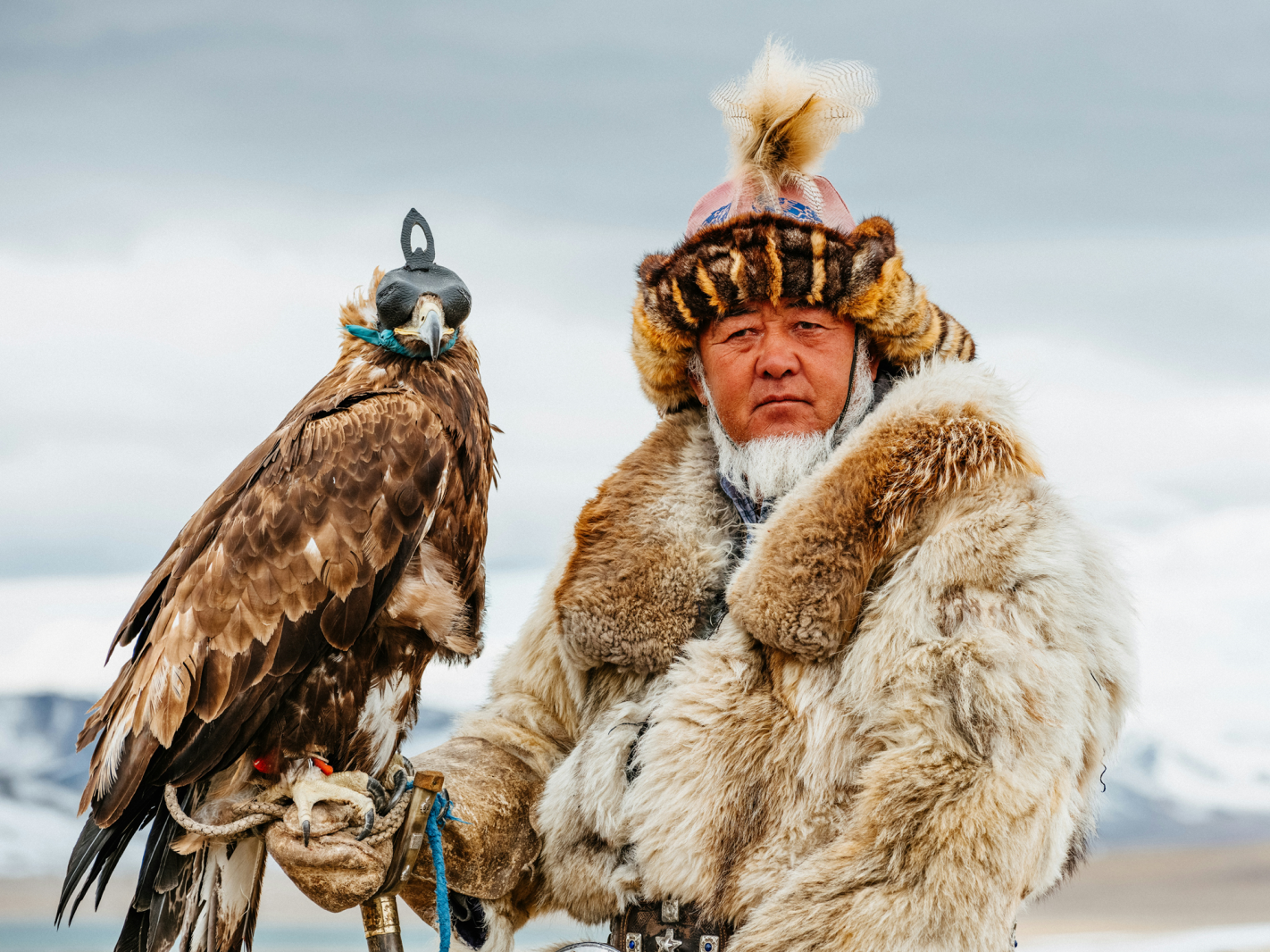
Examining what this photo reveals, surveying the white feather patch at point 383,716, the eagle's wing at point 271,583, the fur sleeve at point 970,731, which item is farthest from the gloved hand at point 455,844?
the fur sleeve at point 970,731

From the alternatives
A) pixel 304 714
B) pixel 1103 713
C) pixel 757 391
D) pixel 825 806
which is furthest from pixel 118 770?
pixel 1103 713

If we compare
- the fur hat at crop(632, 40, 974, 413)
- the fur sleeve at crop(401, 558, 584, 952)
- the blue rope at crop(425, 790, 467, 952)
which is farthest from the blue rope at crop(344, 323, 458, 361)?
the blue rope at crop(425, 790, 467, 952)

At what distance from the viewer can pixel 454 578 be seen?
7.11 ft

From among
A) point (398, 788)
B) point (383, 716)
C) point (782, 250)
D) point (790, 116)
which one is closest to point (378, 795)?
point (398, 788)

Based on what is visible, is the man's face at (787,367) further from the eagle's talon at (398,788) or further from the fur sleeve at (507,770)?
the eagle's talon at (398,788)

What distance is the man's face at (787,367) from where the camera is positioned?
216cm

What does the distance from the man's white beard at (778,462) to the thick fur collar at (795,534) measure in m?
0.09

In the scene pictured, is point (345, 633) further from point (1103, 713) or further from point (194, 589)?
point (1103, 713)

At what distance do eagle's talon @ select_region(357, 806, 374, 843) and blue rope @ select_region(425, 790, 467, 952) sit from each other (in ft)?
0.35

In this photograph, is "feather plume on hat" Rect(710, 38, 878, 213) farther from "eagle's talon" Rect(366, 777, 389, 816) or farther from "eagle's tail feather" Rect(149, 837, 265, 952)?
"eagle's tail feather" Rect(149, 837, 265, 952)

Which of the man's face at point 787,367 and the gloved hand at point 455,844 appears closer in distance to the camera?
the gloved hand at point 455,844

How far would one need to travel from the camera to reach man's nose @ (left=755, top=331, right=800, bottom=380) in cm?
214

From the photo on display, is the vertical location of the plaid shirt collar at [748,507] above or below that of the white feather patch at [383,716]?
above

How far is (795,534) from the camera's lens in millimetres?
1902
